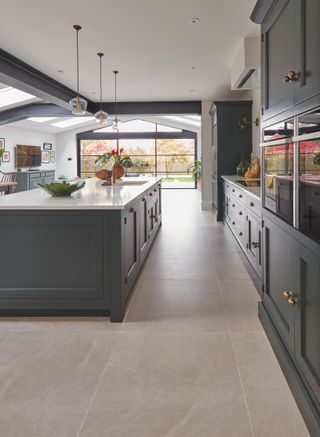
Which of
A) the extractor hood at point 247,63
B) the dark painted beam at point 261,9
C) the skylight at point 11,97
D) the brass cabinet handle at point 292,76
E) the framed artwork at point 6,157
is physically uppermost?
the skylight at point 11,97

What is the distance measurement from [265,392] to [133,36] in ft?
14.1

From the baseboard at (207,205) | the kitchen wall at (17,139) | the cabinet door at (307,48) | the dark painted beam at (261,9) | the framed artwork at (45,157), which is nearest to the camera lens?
the cabinet door at (307,48)

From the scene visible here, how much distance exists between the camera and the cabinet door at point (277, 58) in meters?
2.02

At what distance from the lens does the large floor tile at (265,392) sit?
171 centimetres

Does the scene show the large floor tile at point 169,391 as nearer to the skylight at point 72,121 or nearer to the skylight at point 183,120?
the skylight at point 183,120

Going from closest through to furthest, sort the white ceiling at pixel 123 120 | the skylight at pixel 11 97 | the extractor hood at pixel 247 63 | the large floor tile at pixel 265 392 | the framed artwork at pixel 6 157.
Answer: the large floor tile at pixel 265 392
the extractor hood at pixel 247 63
the skylight at pixel 11 97
the framed artwork at pixel 6 157
the white ceiling at pixel 123 120

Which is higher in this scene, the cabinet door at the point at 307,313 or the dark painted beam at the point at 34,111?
the dark painted beam at the point at 34,111

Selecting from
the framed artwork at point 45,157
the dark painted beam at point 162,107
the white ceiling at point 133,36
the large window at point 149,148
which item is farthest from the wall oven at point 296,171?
the large window at point 149,148

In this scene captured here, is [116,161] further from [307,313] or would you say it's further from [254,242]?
[307,313]

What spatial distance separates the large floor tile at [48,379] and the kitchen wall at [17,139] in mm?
10424

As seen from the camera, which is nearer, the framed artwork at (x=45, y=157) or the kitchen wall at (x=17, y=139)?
the kitchen wall at (x=17, y=139)

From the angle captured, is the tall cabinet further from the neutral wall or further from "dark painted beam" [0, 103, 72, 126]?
"dark painted beam" [0, 103, 72, 126]

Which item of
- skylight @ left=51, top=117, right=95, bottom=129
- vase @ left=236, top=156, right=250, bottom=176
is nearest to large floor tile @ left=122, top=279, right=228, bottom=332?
vase @ left=236, top=156, right=250, bottom=176

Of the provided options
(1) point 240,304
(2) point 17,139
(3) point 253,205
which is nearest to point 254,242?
(3) point 253,205
